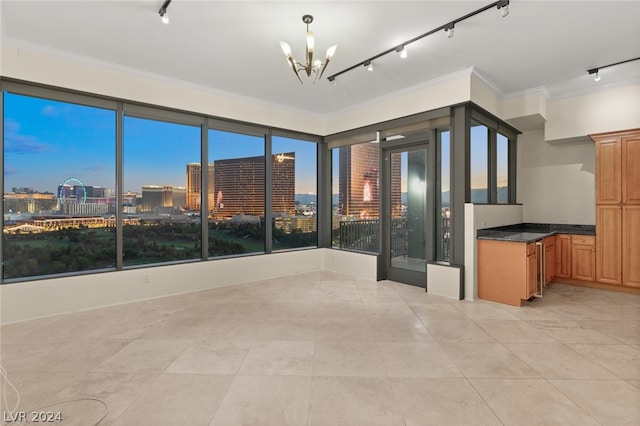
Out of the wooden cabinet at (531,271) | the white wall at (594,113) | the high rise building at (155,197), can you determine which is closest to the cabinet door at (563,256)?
the wooden cabinet at (531,271)

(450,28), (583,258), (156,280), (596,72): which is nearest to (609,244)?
(583,258)

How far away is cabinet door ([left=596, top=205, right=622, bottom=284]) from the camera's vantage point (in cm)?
448

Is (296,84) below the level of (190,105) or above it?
above

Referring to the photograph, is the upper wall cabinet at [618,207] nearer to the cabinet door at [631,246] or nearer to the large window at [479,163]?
the cabinet door at [631,246]

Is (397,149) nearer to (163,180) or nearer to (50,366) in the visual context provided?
(163,180)

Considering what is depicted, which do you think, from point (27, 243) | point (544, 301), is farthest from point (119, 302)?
point (544, 301)

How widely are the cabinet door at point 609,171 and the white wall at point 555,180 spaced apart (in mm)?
549

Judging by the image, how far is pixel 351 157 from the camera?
20.0 feet

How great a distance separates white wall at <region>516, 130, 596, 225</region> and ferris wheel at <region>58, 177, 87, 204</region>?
7.35 metres

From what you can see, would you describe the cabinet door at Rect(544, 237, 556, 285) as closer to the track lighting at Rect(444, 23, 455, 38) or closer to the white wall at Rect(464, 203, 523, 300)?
the white wall at Rect(464, 203, 523, 300)

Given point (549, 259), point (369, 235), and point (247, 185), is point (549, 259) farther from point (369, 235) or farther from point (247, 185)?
point (247, 185)

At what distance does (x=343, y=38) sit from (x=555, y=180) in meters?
4.79

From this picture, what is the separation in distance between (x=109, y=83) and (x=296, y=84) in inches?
98.9

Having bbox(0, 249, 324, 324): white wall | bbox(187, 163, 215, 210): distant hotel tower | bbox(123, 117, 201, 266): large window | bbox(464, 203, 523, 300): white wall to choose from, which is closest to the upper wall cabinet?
bbox(464, 203, 523, 300): white wall
